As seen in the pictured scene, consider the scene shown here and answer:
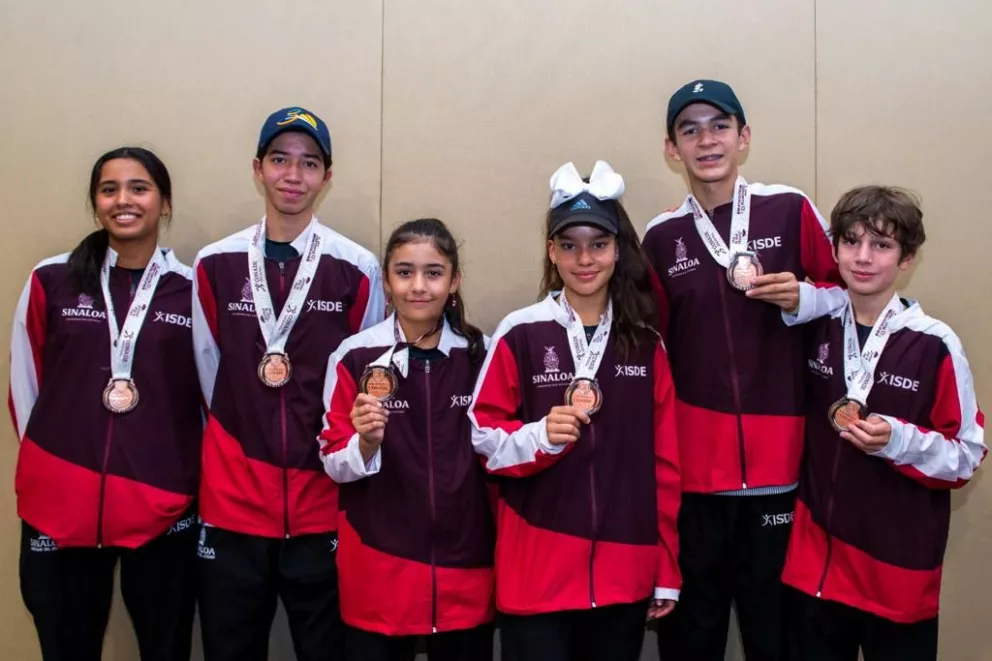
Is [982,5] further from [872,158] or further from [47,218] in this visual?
[47,218]

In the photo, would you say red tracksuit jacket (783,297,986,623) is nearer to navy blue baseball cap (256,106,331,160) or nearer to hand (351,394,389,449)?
hand (351,394,389,449)

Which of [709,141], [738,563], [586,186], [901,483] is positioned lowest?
[738,563]

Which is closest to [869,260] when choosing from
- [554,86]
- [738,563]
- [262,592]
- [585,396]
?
[585,396]

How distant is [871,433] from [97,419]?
8.47 ft

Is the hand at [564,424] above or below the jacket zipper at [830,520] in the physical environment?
above

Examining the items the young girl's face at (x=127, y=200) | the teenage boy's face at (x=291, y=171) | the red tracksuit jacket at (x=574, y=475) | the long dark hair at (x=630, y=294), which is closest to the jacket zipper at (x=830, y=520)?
the red tracksuit jacket at (x=574, y=475)

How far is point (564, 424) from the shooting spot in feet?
8.30

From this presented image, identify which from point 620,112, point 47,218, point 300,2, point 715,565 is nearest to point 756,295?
point 715,565

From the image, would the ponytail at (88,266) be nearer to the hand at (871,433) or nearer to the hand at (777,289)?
the hand at (777,289)

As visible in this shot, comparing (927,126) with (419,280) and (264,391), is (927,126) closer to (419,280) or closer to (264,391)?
(419,280)

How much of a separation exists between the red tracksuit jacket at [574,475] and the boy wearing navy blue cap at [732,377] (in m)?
0.20

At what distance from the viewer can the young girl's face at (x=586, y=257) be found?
2.80 metres

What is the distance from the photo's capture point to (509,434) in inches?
104

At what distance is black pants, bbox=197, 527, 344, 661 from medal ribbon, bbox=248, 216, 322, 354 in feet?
2.28
